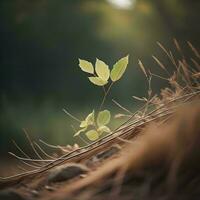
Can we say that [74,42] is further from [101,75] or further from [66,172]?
[66,172]

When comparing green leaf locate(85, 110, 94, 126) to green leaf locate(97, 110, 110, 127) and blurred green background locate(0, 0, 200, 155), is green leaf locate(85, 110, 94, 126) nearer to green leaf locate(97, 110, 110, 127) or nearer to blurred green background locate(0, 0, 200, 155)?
green leaf locate(97, 110, 110, 127)

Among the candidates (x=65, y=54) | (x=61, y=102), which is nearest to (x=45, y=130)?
(x=61, y=102)

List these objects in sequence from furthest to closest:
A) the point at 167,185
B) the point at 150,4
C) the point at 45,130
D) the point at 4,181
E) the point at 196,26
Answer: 1. the point at 150,4
2. the point at 196,26
3. the point at 45,130
4. the point at 4,181
5. the point at 167,185

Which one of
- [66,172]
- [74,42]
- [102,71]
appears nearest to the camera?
[66,172]

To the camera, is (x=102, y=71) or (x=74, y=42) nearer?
(x=102, y=71)

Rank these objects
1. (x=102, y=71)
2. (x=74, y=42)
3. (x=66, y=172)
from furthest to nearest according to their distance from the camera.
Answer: (x=74, y=42)
(x=102, y=71)
(x=66, y=172)

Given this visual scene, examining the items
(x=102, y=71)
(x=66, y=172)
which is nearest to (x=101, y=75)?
(x=102, y=71)

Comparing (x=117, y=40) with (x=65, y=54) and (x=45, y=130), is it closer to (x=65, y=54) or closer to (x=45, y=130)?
(x=65, y=54)
